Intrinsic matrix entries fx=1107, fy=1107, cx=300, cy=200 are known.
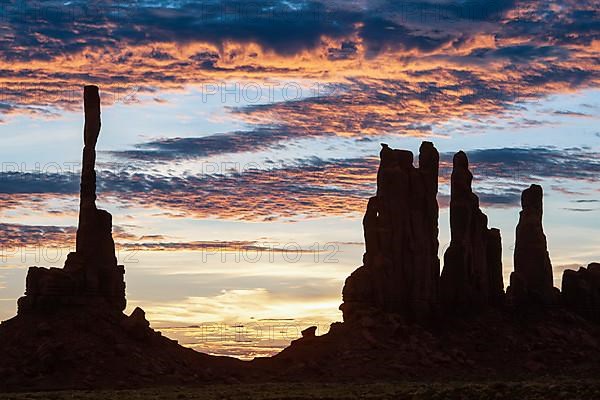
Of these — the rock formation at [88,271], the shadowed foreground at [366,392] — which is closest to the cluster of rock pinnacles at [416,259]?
the rock formation at [88,271]

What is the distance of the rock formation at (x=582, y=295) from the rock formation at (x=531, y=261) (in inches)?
108

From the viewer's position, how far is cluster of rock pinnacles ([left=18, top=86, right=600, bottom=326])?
140000 mm

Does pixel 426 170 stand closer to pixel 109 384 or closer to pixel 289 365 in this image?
pixel 289 365

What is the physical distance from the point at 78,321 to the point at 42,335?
5287mm

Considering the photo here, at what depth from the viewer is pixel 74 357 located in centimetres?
13025

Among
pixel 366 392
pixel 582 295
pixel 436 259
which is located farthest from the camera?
pixel 582 295

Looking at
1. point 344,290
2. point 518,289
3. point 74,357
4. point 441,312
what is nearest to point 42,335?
point 74,357

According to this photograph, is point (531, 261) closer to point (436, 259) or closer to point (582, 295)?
point (582, 295)

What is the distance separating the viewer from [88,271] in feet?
454

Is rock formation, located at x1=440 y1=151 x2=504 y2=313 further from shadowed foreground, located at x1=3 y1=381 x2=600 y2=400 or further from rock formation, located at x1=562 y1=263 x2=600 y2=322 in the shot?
shadowed foreground, located at x1=3 y1=381 x2=600 y2=400

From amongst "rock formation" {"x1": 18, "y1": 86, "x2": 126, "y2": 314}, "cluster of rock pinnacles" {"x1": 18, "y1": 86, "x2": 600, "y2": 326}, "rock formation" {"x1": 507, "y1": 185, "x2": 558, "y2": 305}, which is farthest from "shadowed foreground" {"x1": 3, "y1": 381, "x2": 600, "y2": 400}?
"rock formation" {"x1": 507, "y1": 185, "x2": 558, "y2": 305}

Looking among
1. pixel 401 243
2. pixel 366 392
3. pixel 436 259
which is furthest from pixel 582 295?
pixel 366 392

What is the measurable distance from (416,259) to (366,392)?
155 ft

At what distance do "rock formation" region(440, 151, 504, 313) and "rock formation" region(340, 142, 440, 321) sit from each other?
3046 mm
